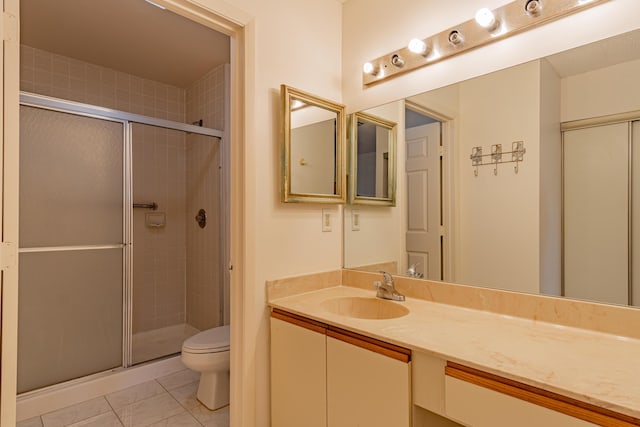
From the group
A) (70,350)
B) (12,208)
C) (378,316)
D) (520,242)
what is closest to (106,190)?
(70,350)

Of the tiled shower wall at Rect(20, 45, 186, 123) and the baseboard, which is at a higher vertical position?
the tiled shower wall at Rect(20, 45, 186, 123)

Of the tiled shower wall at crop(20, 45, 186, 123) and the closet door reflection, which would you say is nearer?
the closet door reflection

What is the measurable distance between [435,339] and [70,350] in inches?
96.5

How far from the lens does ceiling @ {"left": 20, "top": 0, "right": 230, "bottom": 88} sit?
214 centimetres

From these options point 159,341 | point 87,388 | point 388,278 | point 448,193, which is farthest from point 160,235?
point 448,193

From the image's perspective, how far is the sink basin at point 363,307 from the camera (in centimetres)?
159

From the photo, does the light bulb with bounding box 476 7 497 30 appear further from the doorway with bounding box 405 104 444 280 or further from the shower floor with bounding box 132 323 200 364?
the shower floor with bounding box 132 323 200 364

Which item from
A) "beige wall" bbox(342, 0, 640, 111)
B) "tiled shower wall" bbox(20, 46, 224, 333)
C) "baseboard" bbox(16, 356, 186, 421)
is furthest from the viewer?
"tiled shower wall" bbox(20, 46, 224, 333)

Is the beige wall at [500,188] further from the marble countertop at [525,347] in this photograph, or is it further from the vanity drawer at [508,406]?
the vanity drawer at [508,406]

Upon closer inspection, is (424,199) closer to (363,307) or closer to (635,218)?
(363,307)

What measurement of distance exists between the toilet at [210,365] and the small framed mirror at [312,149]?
108 centimetres

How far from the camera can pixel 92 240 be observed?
2.36 m

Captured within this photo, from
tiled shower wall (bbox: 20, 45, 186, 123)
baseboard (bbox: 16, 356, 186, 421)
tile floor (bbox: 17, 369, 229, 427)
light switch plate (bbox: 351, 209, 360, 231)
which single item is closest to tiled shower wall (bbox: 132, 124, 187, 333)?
tiled shower wall (bbox: 20, 45, 186, 123)

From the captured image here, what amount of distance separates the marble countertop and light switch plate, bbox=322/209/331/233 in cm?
52
